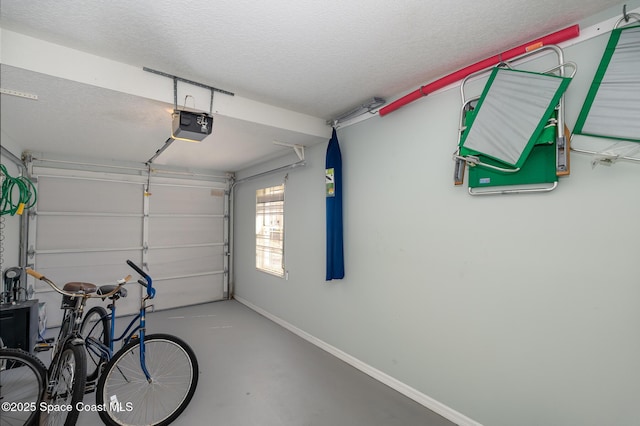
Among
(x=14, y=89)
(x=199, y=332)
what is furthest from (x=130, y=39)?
(x=199, y=332)

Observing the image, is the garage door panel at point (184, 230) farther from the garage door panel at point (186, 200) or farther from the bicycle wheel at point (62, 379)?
the bicycle wheel at point (62, 379)

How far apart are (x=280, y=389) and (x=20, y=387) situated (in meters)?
2.07

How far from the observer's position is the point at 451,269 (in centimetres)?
197

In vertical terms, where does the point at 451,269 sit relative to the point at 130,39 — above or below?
below

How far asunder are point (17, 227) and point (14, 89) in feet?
8.05

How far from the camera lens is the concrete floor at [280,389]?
77.3 inches

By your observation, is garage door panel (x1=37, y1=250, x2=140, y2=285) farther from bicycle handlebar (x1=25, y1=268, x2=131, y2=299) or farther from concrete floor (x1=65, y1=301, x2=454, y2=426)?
bicycle handlebar (x1=25, y1=268, x2=131, y2=299)

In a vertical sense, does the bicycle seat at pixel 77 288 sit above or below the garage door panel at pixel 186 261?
above

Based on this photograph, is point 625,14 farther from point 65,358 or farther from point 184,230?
point 184,230

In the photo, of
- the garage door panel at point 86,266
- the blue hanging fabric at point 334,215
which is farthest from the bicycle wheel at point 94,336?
the blue hanging fabric at point 334,215

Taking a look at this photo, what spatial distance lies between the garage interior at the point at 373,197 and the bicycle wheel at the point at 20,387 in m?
0.38

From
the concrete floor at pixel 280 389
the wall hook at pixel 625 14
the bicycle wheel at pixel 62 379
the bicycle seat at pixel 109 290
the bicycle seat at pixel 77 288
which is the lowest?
the concrete floor at pixel 280 389

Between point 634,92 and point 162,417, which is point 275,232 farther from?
point 634,92

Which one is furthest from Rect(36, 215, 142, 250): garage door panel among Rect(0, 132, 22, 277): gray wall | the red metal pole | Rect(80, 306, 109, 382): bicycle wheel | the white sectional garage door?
the red metal pole
